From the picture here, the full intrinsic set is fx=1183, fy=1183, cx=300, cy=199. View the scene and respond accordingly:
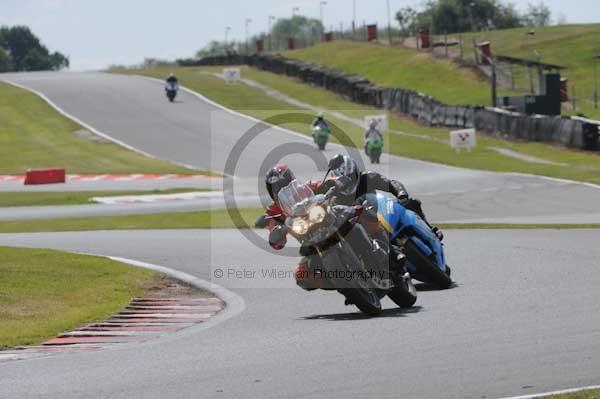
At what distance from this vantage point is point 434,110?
52.4 m

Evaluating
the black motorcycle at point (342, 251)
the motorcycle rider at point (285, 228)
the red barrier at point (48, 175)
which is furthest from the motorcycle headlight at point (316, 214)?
the red barrier at point (48, 175)

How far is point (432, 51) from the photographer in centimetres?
7331

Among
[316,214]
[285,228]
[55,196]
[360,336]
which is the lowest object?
[55,196]

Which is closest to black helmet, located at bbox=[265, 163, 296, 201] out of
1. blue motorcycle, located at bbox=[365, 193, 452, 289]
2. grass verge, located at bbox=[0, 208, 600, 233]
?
blue motorcycle, located at bbox=[365, 193, 452, 289]

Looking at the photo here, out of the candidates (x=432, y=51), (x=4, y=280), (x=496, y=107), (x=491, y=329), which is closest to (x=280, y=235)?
(x=491, y=329)

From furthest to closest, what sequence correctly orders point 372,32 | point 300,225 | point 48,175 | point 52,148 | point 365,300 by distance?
point 372,32 < point 52,148 < point 48,175 < point 365,300 < point 300,225

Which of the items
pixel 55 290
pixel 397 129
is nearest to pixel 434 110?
pixel 397 129

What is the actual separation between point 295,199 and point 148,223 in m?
14.3

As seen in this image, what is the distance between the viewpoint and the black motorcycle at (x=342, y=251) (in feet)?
33.7

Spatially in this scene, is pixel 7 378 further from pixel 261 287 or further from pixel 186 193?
pixel 186 193

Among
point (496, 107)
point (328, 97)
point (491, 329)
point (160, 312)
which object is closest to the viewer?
point (491, 329)

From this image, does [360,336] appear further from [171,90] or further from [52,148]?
[171,90]

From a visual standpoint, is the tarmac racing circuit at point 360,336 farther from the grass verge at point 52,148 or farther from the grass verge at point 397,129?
the grass verge at point 52,148

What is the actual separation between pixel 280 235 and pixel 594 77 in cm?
5187
